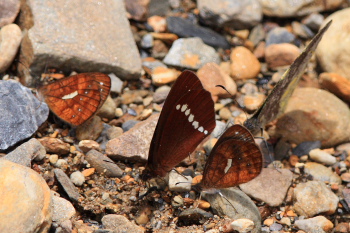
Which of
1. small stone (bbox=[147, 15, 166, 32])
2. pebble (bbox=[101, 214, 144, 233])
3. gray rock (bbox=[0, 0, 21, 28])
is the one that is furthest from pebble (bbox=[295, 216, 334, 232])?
gray rock (bbox=[0, 0, 21, 28])

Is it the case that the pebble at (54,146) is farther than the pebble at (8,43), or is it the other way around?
the pebble at (8,43)

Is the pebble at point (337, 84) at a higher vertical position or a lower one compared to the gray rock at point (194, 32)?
higher

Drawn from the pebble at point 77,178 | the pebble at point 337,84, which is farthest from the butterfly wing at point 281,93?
the pebble at point 77,178

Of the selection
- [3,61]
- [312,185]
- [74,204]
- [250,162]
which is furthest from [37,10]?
[312,185]

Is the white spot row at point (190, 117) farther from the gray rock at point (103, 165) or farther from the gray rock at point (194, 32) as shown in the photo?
the gray rock at point (194, 32)

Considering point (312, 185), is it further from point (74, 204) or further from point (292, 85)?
point (74, 204)

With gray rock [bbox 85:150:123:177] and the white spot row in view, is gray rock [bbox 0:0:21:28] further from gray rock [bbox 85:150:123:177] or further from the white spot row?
the white spot row

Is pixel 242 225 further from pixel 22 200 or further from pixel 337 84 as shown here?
pixel 337 84
